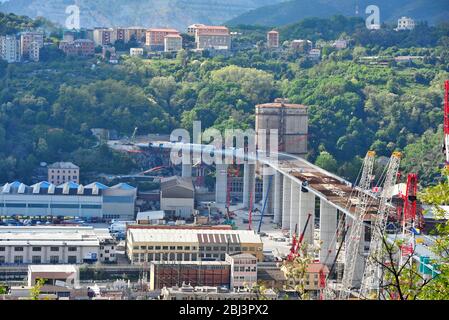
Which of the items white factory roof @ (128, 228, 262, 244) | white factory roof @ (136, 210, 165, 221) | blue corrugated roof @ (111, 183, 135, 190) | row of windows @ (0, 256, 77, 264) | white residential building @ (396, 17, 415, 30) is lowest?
row of windows @ (0, 256, 77, 264)

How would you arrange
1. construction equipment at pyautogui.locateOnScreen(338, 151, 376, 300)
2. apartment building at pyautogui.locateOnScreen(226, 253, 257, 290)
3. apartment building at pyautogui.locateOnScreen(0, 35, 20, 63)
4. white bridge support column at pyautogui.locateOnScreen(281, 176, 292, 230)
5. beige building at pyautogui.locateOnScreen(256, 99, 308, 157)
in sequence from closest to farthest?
construction equipment at pyautogui.locateOnScreen(338, 151, 376, 300)
apartment building at pyautogui.locateOnScreen(226, 253, 257, 290)
white bridge support column at pyautogui.locateOnScreen(281, 176, 292, 230)
beige building at pyautogui.locateOnScreen(256, 99, 308, 157)
apartment building at pyautogui.locateOnScreen(0, 35, 20, 63)

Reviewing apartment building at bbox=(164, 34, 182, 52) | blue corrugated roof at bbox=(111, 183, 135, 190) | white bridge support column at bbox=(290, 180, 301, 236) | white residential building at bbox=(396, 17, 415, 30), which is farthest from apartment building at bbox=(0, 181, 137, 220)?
white residential building at bbox=(396, 17, 415, 30)

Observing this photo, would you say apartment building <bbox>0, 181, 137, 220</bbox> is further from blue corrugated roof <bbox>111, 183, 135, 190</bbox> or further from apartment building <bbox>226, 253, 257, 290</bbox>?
apartment building <bbox>226, 253, 257, 290</bbox>

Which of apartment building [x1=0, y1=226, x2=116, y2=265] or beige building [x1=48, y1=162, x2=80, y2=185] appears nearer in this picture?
apartment building [x1=0, y1=226, x2=116, y2=265]

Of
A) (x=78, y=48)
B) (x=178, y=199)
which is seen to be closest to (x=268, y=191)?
(x=178, y=199)

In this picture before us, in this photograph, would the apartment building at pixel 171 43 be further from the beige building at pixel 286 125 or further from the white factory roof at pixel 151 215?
the white factory roof at pixel 151 215

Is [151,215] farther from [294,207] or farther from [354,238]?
[354,238]

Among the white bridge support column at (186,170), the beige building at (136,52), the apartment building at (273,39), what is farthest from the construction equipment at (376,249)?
the apartment building at (273,39)
